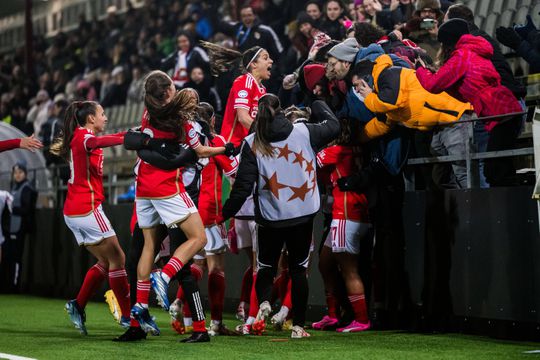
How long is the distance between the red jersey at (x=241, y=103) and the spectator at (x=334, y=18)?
3.12m

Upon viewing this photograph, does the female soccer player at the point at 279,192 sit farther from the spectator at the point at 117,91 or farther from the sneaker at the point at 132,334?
the spectator at the point at 117,91

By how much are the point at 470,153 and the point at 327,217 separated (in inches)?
65.0

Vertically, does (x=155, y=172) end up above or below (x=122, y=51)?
below

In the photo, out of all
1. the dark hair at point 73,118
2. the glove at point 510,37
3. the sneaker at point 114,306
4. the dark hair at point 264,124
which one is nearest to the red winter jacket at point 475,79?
the glove at point 510,37

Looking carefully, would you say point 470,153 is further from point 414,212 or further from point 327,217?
point 327,217

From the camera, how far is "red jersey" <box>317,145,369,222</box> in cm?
887

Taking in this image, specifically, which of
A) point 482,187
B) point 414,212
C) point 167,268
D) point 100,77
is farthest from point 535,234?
point 100,77

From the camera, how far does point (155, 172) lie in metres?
7.93

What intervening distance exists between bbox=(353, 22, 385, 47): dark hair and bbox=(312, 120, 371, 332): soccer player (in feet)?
3.65

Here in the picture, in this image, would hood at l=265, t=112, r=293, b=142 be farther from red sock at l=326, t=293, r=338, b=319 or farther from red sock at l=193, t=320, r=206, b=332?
red sock at l=326, t=293, r=338, b=319

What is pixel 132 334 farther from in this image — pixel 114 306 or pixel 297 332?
pixel 297 332

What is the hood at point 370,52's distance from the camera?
8898 millimetres

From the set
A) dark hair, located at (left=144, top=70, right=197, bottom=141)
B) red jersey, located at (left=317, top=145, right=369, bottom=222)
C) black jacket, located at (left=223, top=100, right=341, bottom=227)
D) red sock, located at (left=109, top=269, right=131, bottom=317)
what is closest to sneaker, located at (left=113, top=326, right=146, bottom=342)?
red sock, located at (left=109, top=269, right=131, bottom=317)

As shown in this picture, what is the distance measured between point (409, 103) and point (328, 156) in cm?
93
